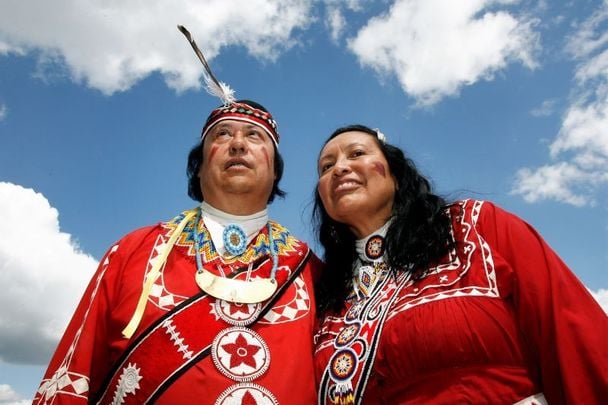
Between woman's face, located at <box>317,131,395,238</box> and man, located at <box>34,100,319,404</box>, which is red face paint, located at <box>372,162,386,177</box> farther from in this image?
man, located at <box>34,100,319,404</box>

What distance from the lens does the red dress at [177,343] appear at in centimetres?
247

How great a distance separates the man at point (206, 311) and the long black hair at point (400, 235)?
16 cm

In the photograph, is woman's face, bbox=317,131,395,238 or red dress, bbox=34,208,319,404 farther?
woman's face, bbox=317,131,395,238

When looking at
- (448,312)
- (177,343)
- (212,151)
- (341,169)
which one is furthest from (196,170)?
(448,312)

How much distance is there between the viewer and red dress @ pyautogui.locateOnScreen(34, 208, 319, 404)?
8.10ft

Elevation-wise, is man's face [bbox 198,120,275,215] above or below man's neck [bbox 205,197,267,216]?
above

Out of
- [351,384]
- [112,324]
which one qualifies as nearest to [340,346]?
[351,384]

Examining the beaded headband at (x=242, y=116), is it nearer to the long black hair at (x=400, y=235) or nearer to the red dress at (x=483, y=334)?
the long black hair at (x=400, y=235)

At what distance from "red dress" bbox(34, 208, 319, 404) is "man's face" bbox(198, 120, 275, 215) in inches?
15.7

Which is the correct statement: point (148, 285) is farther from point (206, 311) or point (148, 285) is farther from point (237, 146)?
point (237, 146)

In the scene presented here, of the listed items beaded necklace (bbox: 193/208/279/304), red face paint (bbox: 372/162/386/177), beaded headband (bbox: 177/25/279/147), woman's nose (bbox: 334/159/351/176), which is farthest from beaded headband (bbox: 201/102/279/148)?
beaded necklace (bbox: 193/208/279/304)

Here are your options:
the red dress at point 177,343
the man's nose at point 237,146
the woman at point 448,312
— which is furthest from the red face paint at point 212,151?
the woman at point 448,312

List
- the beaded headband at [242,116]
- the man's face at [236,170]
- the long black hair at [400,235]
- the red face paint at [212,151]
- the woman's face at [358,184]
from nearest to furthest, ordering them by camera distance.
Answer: the long black hair at [400,235], the woman's face at [358,184], the man's face at [236,170], the red face paint at [212,151], the beaded headband at [242,116]

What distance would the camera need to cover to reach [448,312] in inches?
89.4
